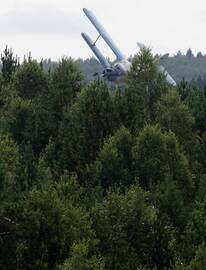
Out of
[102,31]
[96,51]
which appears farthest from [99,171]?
[102,31]

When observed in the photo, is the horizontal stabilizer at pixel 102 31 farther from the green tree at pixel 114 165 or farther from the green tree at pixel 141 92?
the green tree at pixel 114 165

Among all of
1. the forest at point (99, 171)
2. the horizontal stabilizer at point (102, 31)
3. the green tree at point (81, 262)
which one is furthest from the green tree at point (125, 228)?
the horizontal stabilizer at point (102, 31)

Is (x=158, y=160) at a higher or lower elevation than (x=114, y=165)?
lower

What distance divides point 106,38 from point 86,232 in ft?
248

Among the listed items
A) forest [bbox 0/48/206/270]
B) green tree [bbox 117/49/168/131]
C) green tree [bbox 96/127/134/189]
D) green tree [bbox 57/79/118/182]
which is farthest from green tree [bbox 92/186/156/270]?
green tree [bbox 117/49/168/131]

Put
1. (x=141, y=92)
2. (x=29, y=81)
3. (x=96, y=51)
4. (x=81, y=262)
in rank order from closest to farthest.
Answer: (x=81, y=262)
(x=141, y=92)
(x=29, y=81)
(x=96, y=51)

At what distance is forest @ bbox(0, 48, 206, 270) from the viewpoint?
160ft

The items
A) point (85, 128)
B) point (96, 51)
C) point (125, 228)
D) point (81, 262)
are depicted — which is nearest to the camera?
point (81, 262)

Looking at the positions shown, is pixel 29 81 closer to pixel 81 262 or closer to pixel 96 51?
pixel 96 51

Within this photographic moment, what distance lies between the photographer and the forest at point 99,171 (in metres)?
48.8

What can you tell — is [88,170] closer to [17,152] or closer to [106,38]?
[17,152]

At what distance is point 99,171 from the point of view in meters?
65.1

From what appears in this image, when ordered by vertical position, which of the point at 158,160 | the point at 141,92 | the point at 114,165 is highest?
the point at 141,92

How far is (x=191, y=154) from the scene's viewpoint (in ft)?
243
